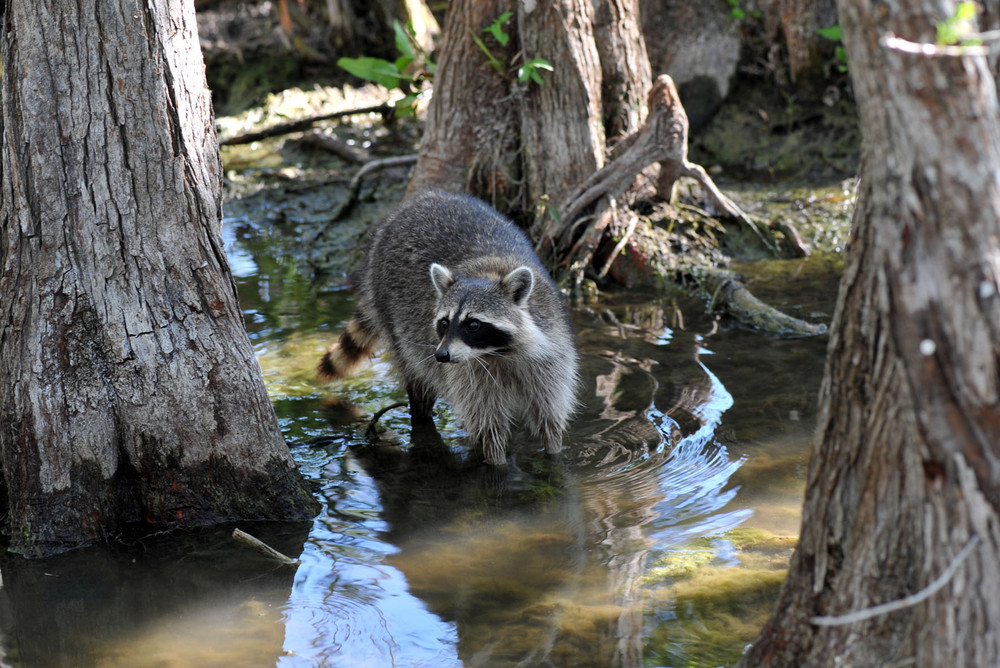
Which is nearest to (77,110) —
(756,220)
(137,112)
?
(137,112)

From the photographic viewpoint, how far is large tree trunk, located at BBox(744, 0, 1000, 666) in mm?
1673

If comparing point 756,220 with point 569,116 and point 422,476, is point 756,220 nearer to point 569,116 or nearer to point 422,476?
point 569,116

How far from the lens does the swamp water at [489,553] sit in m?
2.77

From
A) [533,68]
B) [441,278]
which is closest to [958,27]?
[441,278]

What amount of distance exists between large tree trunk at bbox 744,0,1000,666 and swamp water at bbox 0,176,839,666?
2.45ft

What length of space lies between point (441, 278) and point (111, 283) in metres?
1.42

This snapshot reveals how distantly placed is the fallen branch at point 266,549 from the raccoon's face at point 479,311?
40.4 inches

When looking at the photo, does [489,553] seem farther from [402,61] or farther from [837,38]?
[837,38]

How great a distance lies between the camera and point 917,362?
1.73 m

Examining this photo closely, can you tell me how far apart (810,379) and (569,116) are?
233cm

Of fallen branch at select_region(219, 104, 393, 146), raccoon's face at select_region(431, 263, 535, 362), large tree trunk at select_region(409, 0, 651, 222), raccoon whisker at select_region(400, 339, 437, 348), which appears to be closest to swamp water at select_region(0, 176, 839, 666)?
raccoon whisker at select_region(400, 339, 437, 348)

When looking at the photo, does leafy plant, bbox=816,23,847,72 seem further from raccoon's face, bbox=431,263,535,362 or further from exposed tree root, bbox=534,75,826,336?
raccoon's face, bbox=431,263,535,362

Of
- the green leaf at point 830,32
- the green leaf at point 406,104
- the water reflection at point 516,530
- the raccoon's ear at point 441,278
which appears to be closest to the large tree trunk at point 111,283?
the water reflection at point 516,530

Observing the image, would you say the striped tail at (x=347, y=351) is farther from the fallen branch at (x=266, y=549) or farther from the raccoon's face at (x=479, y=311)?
the fallen branch at (x=266, y=549)
